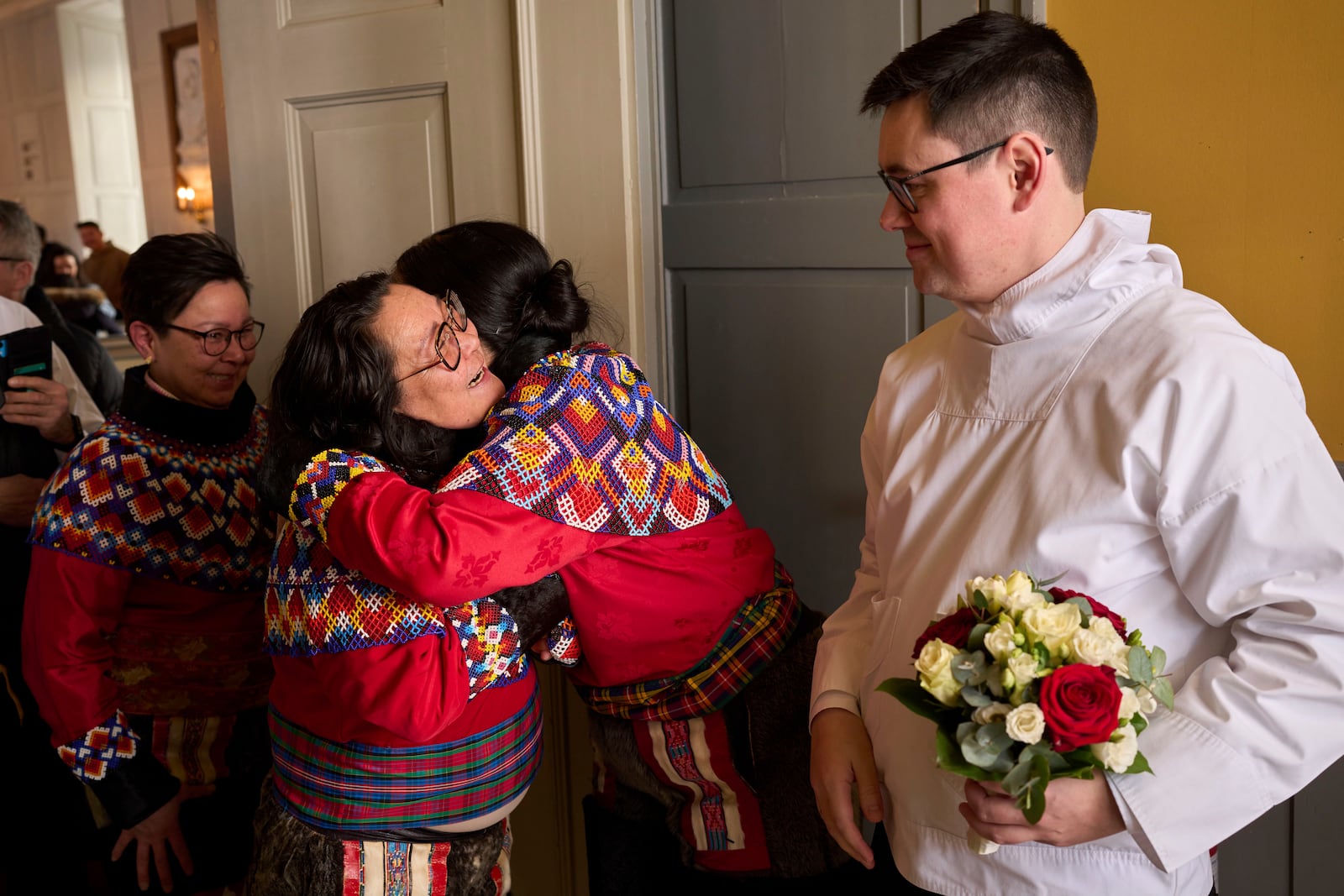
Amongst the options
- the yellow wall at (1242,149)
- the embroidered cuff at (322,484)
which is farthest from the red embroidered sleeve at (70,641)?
the yellow wall at (1242,149)

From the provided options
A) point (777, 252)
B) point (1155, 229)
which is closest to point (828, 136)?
point (777, 252)

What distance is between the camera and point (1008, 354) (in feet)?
4.02

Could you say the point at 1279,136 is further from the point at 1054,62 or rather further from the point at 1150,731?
the point at 1150,731

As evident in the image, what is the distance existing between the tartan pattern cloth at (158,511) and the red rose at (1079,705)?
159cm

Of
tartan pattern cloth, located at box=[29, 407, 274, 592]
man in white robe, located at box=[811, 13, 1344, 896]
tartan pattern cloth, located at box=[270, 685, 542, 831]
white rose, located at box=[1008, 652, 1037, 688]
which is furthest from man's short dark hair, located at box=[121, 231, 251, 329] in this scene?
white rose, located at box=[1008, 652, 1037, 688]

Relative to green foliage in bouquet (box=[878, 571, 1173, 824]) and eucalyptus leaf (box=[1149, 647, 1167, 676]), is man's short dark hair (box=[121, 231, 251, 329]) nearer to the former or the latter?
green foliage in bouquet (box=[878, 571, 1173, 824])

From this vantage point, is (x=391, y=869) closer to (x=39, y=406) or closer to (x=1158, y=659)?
(x=1158, y=659)

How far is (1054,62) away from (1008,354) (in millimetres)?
339

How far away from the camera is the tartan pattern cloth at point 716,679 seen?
1.56m

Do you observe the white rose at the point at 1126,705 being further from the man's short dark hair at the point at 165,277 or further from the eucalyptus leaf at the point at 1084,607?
the man's short dark hair at the point at 165,277

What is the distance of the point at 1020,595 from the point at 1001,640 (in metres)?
0.05

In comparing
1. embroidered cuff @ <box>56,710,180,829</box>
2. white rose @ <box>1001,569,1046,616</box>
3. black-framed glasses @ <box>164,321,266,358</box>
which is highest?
black-framed glasses @ <box>164,321,266,358</box>

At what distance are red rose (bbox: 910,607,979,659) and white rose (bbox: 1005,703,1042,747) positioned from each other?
9cm

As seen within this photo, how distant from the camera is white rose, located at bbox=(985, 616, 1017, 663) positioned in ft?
3.14
